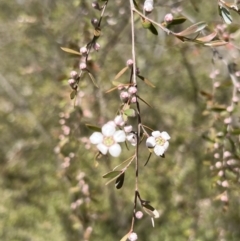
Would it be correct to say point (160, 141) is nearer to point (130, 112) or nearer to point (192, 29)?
point (130, 112)

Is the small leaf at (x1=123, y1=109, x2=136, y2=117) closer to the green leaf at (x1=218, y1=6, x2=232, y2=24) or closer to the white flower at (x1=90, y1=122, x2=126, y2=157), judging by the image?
the white flower at (x1=90, y1=122, x2=126, y2=157)

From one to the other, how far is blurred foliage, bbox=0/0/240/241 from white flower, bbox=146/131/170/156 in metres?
0.83

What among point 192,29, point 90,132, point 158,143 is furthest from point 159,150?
point 90,132

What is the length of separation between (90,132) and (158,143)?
125cm

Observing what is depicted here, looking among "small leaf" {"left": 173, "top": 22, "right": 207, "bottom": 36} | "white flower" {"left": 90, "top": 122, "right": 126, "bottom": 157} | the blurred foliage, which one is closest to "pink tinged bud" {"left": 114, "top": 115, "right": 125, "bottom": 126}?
"white flower" {"left": 90, "top": 122, "right": 126, "bottom": 157}

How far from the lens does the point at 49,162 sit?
6.48 ft

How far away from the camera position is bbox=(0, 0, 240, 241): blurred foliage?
5.94 feet

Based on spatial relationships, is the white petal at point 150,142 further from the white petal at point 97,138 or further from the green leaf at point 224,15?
the green leaf at point 224,15

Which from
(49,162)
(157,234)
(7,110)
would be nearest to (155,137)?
(157,234)

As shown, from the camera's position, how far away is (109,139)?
70 cm

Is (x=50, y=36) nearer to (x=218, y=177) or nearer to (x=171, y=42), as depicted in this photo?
(x=171, y=42)

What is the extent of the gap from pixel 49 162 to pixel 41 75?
0.46 meters

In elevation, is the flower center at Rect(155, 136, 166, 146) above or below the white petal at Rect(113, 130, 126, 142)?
below

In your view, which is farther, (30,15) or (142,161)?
(30,15)
